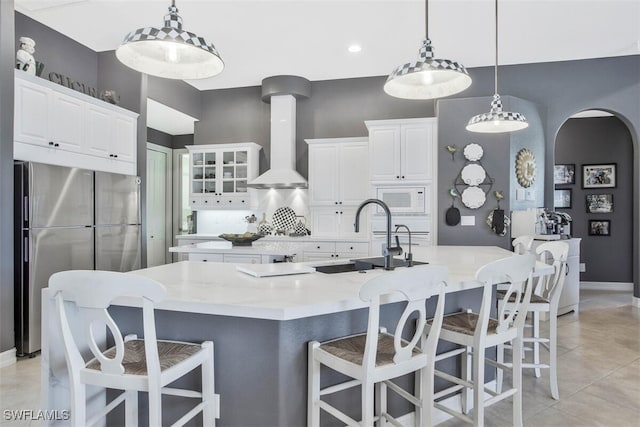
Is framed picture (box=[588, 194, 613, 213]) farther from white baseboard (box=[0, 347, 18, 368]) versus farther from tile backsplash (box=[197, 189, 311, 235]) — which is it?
white baseboard (box=[0, 347, 18, 368])

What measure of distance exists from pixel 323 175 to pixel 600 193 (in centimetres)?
450

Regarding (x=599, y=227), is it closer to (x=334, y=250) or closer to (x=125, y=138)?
(x=334, y=250)

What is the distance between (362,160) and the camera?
5285 mm

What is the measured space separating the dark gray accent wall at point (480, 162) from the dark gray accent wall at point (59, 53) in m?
4.31

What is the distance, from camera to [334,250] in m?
5.09

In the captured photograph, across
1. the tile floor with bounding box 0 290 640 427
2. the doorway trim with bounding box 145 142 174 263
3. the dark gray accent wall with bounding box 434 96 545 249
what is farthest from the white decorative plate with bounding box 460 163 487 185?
the doorway trim with bounding box 145 142 174 263

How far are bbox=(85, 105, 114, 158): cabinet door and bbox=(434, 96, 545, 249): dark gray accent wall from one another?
12.7 feet

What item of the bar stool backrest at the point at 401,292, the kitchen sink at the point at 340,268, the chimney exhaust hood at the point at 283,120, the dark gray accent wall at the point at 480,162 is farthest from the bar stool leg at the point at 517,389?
the chimney exhaust hood at the point at 283,120

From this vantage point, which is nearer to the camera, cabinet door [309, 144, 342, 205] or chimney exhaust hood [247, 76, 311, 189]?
cabinet door [309, 144, 342, 205]

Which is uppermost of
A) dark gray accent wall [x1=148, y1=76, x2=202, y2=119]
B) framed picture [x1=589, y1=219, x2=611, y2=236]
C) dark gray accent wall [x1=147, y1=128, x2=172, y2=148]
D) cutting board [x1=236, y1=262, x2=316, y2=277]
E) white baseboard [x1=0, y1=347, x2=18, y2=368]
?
dark gray accent wall [x1=148, y1=76, x2=202, y2=119]

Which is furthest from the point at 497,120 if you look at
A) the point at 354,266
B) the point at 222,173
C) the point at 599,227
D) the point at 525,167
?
the point at 599,227

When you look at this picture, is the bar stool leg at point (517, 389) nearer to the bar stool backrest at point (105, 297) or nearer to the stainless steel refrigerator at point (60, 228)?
the bar stool backrest at point (105, 297)

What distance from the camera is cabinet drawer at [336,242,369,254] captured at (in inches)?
198

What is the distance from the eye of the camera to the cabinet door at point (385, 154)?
193 inches
